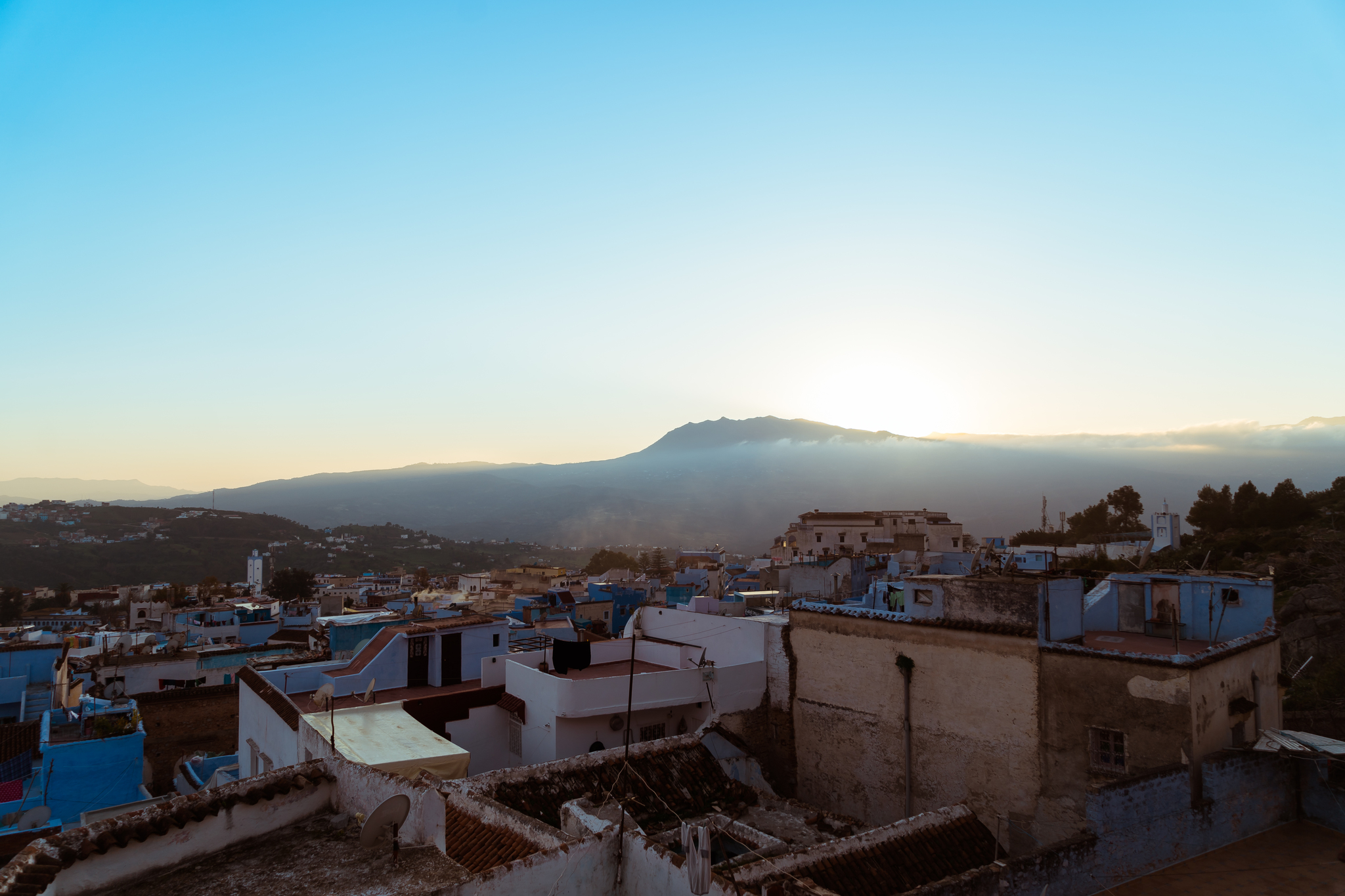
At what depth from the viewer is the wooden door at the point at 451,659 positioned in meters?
19.2

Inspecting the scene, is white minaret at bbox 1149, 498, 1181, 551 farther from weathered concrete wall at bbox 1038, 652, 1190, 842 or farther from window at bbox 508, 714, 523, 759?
window at bbox 508, 714, 523, 759

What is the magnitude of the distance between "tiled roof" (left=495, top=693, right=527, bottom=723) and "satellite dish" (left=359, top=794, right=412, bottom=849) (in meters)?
10.2

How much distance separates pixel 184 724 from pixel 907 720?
2016cm

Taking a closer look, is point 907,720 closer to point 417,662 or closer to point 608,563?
point 417,662

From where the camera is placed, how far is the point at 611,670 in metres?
19.2

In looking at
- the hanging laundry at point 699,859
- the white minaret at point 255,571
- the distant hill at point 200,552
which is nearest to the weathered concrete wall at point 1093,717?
the hanging laundry at point 699,859

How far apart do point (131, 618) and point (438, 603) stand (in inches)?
967

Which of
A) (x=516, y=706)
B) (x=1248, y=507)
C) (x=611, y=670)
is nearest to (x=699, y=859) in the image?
(x=516, y=706)

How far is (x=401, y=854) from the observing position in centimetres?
653

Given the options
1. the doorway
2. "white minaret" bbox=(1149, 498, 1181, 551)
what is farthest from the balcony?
"white minaret" bbox=(1149, 498, 1181, 551)

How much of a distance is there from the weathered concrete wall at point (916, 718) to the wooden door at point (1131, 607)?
4.35 metres

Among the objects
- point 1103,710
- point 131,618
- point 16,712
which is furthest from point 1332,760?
point 131,618

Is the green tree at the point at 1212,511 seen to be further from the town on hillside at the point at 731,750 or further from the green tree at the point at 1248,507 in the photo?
the town on hillside at the point at 731,750

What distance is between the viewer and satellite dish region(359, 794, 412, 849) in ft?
21.4
